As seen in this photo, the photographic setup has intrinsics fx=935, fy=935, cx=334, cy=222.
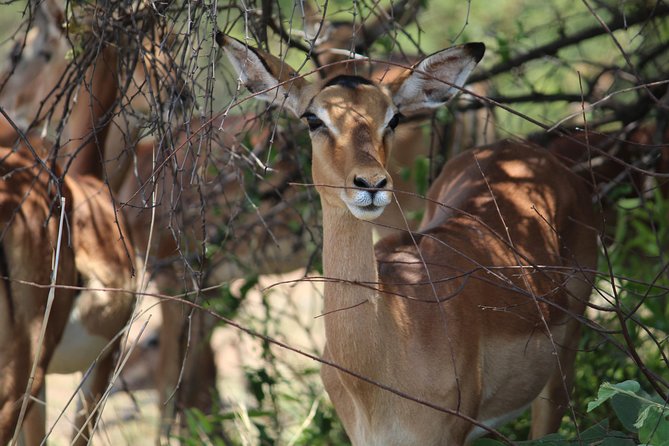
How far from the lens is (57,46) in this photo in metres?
5.62

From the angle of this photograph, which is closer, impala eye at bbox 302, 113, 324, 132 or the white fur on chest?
impala eye at bbox 302, 113, 324, 132

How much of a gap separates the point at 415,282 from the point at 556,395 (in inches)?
53.6

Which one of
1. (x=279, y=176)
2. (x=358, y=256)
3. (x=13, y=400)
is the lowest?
(x=13, y=400)

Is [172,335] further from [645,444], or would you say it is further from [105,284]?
[645,444]

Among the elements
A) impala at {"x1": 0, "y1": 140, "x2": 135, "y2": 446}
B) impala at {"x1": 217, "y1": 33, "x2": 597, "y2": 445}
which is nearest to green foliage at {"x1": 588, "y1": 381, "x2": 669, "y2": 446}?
impala at {"x1": 217, "y1": 33, "x2": 597, "y2": 445}

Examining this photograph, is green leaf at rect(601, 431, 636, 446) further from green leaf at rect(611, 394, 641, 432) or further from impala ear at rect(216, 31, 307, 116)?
impala ear at rect(216, 31, 307, 116)

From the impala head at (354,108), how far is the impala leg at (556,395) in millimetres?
1345

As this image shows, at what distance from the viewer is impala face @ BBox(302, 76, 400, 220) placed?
291cm

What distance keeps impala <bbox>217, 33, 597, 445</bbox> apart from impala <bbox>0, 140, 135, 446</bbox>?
77cm

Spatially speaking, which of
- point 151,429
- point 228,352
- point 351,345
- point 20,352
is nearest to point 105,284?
→ point 20,352

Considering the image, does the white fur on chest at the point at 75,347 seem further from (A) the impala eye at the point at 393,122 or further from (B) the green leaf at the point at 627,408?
(B) the green leaf at the point at 627,408

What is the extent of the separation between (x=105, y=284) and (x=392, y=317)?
1680 millimetres

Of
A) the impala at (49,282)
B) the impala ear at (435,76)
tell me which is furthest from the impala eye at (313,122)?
the impala at (49,282)

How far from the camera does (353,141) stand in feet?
10.3
